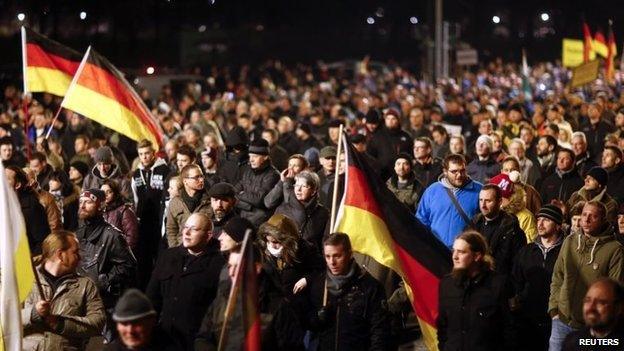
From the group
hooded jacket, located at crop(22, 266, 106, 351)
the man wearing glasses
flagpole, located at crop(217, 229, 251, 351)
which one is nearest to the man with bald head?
hooded jacket, located at crop(22, 266, 106, 351)

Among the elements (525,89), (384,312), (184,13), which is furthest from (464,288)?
(184,13)

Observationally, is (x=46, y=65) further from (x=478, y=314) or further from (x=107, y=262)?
(x=478, y=314)

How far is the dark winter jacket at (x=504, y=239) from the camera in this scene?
398 inches

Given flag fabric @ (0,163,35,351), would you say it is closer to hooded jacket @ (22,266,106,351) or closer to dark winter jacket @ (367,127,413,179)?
hooded jacket @ (22,266,106,351)

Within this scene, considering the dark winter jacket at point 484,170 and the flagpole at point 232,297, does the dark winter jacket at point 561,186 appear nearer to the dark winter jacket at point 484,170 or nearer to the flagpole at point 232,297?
the dark winter jacket at point 484,170

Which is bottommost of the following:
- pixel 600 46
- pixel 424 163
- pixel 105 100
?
pixel 424 163

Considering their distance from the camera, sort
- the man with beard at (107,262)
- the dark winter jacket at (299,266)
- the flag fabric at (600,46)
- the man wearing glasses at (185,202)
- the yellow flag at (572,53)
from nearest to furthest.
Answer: the dark winter jacket at (299,266)
the man with beard at (107,262)
the man wearing glasses at (185,202)
the flag fabric at (600,46)
the yellow flag at (572,53)

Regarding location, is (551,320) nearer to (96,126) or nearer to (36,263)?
(36,263)

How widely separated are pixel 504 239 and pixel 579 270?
1.24m

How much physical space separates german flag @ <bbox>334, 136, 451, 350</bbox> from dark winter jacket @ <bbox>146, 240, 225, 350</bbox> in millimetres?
959

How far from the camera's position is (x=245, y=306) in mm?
7066

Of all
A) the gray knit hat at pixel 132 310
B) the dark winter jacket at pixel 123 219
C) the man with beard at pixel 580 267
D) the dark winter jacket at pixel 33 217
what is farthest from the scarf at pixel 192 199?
the gray knit hat at pixel 132 310

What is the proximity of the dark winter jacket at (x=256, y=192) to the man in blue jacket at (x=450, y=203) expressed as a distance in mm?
1778

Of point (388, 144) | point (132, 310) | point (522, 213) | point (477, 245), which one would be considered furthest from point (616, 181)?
point (132, 310)
